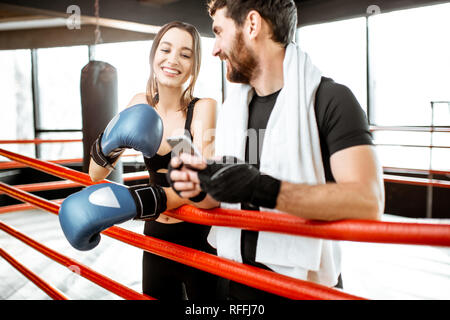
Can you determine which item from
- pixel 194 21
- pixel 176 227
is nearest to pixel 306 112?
pixel 176 227

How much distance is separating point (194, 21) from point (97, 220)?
14.8 ft

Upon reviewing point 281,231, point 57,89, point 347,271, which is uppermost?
point 57,89

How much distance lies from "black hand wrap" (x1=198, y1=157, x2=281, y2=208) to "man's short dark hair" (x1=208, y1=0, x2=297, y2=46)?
51cm

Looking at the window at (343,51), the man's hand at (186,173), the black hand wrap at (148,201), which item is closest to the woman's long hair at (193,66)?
the black hand wrap at (148,201)

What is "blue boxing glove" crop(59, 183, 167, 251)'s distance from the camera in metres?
0.86

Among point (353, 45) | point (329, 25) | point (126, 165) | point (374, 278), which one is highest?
point (329, 25)

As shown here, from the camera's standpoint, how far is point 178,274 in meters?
1.30

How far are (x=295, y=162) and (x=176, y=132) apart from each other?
0.66 m

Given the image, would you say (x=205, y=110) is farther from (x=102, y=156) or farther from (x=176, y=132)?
(x=102, y=156)

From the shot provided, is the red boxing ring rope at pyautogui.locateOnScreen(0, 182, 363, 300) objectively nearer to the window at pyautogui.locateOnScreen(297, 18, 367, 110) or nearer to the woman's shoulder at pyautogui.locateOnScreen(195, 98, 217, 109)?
the woman's shoulder at pyautogui.locateOnScreen(195, 98, 217, 109)

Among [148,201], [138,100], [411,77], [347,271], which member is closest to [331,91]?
[148,201]

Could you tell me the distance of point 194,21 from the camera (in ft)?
16.0

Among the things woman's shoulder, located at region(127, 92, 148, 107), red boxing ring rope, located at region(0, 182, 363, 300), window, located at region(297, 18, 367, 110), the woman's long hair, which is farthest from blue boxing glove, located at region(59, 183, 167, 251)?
window, located at region(297, 18, 367, 110)

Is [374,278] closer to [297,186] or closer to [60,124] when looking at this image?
[297,186]
